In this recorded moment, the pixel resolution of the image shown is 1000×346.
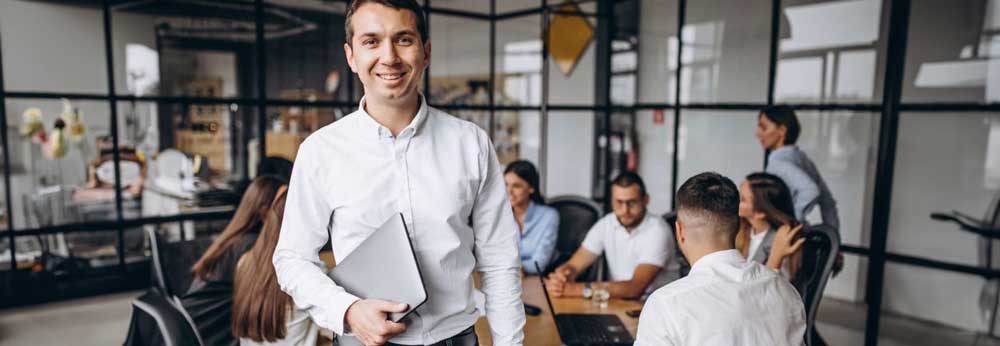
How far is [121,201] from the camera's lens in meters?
4.27

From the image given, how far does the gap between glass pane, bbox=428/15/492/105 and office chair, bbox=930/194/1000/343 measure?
3.57 m

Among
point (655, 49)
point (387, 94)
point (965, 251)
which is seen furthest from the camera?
point (655, 49)

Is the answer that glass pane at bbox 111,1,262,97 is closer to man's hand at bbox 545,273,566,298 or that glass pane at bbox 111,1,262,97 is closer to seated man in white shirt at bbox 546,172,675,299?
seated man in white shirt at bbox 546,172,675,299

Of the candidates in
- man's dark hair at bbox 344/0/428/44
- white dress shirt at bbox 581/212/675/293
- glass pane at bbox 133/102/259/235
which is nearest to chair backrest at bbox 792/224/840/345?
white dress shirt at bbox 581/212/675/293

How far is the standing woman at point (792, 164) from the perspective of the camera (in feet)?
12.3

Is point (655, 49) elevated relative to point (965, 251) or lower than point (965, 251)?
elevated

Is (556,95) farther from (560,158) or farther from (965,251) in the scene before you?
(965,251)

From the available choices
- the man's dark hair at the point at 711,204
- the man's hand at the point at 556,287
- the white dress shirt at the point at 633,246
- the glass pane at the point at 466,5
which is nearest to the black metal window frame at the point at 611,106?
the glass pane at the point at 466,5

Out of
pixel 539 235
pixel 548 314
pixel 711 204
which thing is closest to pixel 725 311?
pixel 711 204

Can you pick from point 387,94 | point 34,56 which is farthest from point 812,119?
point 34,56

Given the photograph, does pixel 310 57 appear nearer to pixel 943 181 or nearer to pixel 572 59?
pixel 572 59

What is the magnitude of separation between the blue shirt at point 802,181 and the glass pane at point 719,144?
403 mm

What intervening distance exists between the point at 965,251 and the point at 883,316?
0.71 meters

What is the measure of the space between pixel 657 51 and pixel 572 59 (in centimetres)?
85
